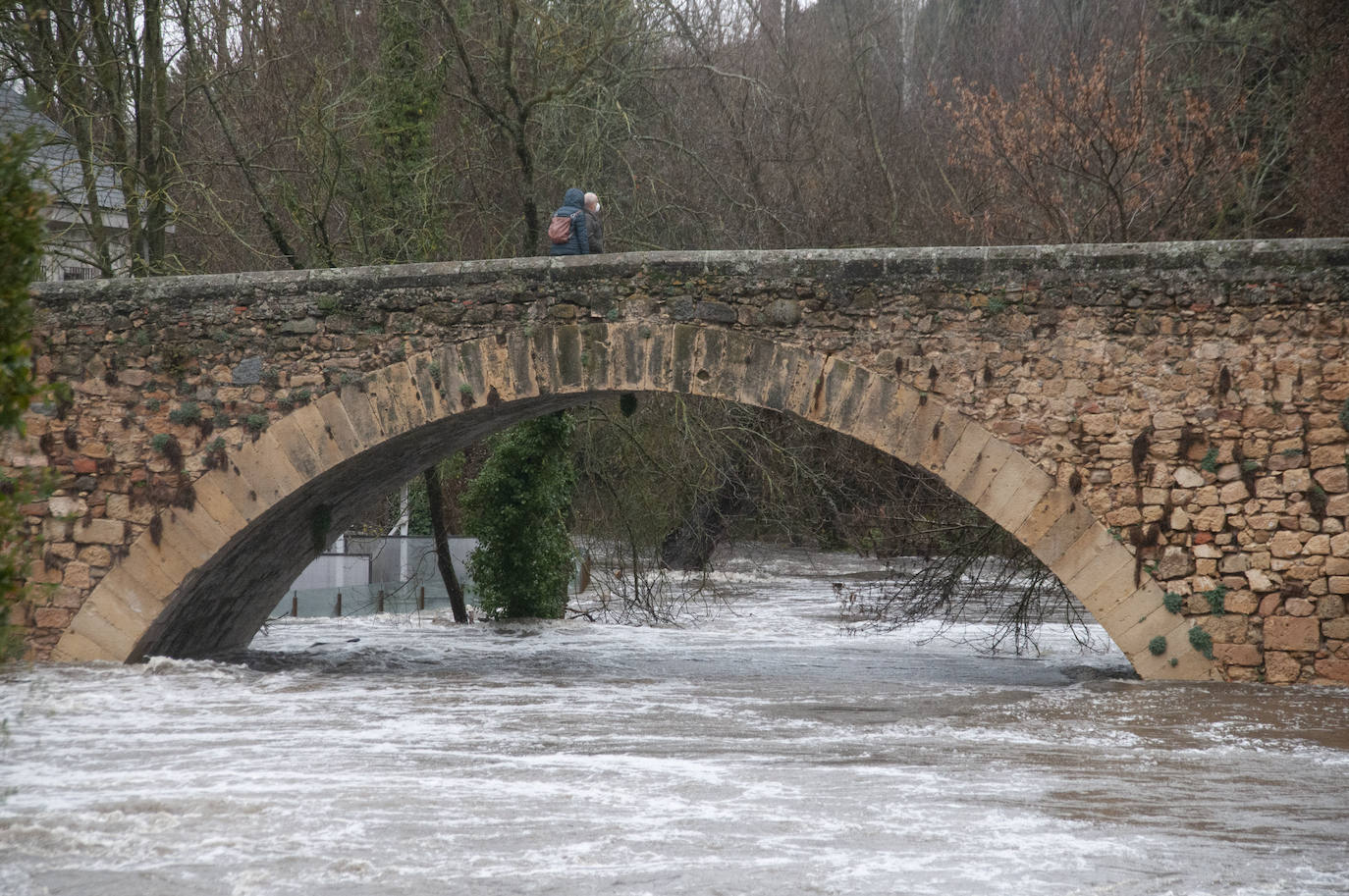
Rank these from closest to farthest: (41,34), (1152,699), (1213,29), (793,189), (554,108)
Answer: (1152,699) → (41,34) → (554,108) → (1213,29) → (793,189)

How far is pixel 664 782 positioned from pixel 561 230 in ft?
14.8

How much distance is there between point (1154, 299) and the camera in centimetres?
806

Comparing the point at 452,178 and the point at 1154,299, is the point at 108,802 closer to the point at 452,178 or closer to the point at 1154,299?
the point at 1154,299

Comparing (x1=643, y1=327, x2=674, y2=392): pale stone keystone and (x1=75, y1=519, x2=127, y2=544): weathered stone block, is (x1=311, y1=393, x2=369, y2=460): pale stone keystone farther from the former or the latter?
(x1=643, y1=327, x2=674, y2=392): pale stone keystone

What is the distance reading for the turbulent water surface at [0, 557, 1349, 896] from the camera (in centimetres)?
482

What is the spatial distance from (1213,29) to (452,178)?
7587 millimetres

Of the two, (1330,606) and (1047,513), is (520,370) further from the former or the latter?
(1330,606)

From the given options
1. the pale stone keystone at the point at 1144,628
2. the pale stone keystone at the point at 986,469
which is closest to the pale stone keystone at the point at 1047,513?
the pale stone keystone at the point at 986,469

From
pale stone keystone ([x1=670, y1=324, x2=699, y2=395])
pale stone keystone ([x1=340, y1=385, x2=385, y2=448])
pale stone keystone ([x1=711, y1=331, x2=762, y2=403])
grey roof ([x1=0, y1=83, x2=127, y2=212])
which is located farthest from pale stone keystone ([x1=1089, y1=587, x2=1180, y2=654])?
grey roof ([x1=0, y1=83, x2=127, y2=212])

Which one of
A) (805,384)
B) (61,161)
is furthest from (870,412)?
(61,161)

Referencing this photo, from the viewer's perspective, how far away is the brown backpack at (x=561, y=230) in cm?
965

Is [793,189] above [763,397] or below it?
above

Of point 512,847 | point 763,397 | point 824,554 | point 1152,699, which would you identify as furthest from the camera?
point 824,554

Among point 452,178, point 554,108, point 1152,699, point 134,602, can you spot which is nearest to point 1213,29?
point 554,108
